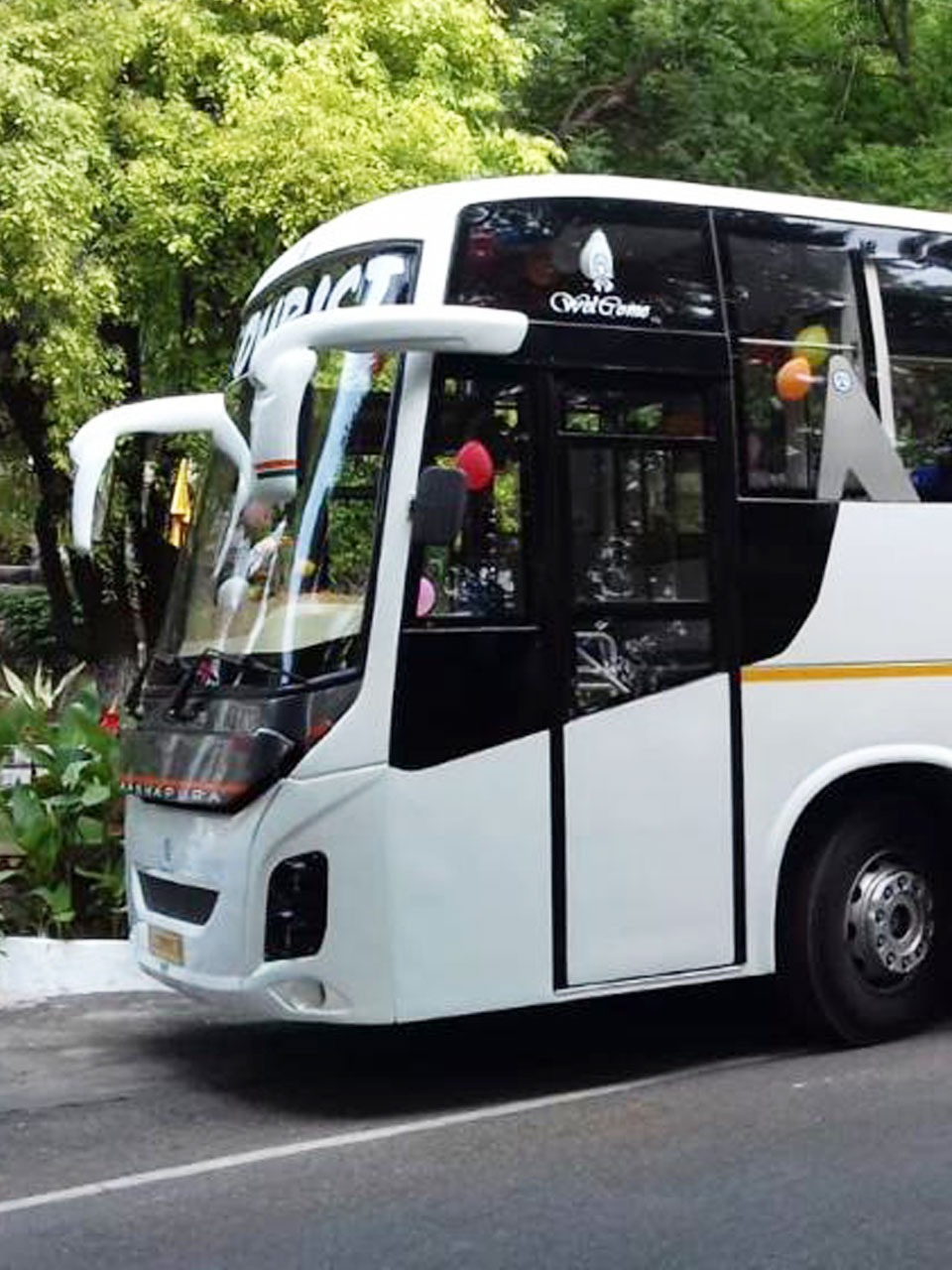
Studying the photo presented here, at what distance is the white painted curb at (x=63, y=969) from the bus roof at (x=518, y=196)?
3610 millimetres

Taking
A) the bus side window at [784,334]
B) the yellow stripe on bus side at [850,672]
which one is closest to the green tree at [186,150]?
the bus side window at [784,334]

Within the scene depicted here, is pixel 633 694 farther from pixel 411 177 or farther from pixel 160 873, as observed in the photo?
pixel 411 177

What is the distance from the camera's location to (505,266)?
6559mm

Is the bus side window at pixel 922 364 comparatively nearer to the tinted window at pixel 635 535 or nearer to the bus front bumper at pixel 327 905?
the tinted window at pixel 635 535

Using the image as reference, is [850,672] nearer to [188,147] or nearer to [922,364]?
[922,364]

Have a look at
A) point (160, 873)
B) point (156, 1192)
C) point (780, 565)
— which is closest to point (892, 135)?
point (780, 565)

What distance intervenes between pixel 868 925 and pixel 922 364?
2.45 m

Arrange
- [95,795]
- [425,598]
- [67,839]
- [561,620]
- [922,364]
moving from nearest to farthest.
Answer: [425,598] < [561,620] < [922,364] < [95,795] < [67,839]

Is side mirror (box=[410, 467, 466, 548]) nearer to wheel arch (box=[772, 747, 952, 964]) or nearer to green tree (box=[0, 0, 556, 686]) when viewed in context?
wheel arch (box=[772, 747, 952, 964])

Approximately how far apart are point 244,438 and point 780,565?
2.26 meters

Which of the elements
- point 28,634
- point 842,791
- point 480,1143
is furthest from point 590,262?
point 28,634

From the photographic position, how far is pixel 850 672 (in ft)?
23.4

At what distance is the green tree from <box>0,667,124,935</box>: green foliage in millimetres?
3746

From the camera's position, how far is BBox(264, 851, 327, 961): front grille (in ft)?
20.4
